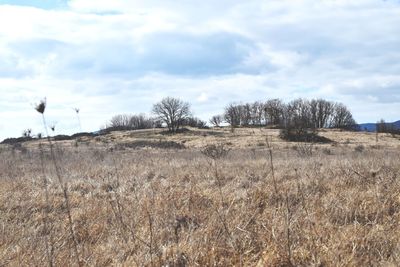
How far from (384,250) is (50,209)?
175 inches

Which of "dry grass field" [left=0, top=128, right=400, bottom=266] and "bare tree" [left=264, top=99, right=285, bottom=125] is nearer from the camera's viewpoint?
"dry grass field" [left=0, top=128, right=400, bottom=266]

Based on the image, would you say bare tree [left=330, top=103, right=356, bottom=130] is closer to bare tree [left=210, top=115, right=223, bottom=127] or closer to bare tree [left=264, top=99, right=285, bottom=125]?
bare tree [left=210, top=115, right=223, bottom=127]

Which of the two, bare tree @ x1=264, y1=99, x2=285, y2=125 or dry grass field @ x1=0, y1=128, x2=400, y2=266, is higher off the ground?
bare tree @ x1=264, y1=99, x2=285, y2=125

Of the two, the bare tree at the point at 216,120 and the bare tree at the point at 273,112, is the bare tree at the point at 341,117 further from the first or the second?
the bare tree at the point at 273,112

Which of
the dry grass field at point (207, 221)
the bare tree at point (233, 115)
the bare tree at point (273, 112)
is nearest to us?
the dry grass field at point (207, 221)

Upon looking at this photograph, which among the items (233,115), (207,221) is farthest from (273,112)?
(233,115)

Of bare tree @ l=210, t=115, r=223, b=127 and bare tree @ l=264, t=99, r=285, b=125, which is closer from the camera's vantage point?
bare tree @ l=264, t=99, r=285, b=125

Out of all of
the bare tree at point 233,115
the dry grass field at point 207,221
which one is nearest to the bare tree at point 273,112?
the dry grass field at point 207,221

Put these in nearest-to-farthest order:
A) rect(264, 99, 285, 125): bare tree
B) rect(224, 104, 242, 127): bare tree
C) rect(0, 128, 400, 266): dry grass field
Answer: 1. rect(0, 128, 400, 266): dry grass field
2. rect(264, 99, 285, 125): bare tree
3. rect(224, 104, 242, 127): bare tree

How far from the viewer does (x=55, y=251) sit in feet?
13.6

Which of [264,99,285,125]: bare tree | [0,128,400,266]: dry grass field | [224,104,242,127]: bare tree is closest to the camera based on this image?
[0,128,400,266]: dry grass field

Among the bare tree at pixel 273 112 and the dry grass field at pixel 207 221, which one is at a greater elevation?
the bare tree at pixel 273 112

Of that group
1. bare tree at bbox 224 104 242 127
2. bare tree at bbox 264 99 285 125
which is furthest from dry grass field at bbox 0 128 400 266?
bare tree at bbox 224 104 242 127

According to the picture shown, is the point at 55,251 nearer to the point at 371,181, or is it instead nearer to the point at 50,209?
the point at 50,209
